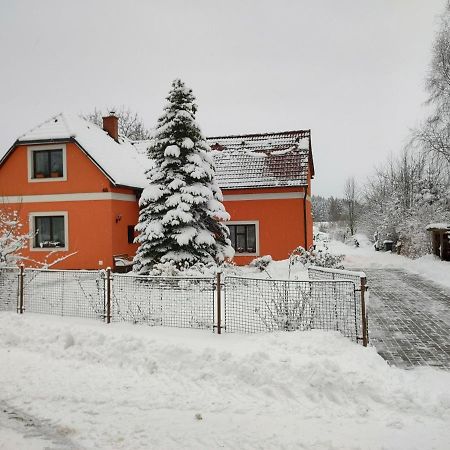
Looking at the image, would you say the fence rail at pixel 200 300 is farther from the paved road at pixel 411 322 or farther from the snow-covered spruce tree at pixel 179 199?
the snow-covered spruce tree at pixel 179 199

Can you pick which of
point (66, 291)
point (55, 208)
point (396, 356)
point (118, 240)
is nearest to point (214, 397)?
point (396, 356)

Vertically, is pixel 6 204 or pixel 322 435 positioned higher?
pixel 6 204

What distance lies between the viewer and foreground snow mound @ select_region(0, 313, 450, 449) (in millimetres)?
4559

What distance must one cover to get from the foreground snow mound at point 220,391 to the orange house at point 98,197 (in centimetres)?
1010

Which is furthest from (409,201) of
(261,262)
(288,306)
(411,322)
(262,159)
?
(288,306)

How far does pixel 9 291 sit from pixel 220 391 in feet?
21.3

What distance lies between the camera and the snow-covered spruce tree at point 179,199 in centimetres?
1340

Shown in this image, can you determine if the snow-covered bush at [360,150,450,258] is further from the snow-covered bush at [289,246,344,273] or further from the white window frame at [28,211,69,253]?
the white window frame at [28,211,69,253]

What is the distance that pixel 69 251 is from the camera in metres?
17.7

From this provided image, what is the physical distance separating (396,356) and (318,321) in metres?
1.36

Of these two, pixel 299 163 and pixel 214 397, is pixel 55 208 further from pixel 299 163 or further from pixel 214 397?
pixel 214 397

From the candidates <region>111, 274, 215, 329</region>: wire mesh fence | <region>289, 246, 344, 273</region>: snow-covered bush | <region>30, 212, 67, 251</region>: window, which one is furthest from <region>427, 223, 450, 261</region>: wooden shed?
<region>30, 212, 67, 251</region>: window

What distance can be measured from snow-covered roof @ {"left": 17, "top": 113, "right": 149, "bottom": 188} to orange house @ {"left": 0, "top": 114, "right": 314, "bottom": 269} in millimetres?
46

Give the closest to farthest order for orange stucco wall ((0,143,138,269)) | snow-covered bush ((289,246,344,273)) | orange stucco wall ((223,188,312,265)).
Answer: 1. snow-covered bush ((289,246,344,273))
2. orange stucco wall ((0,143,138,269))
3. orange stucco wall ((223,188,312,265))
